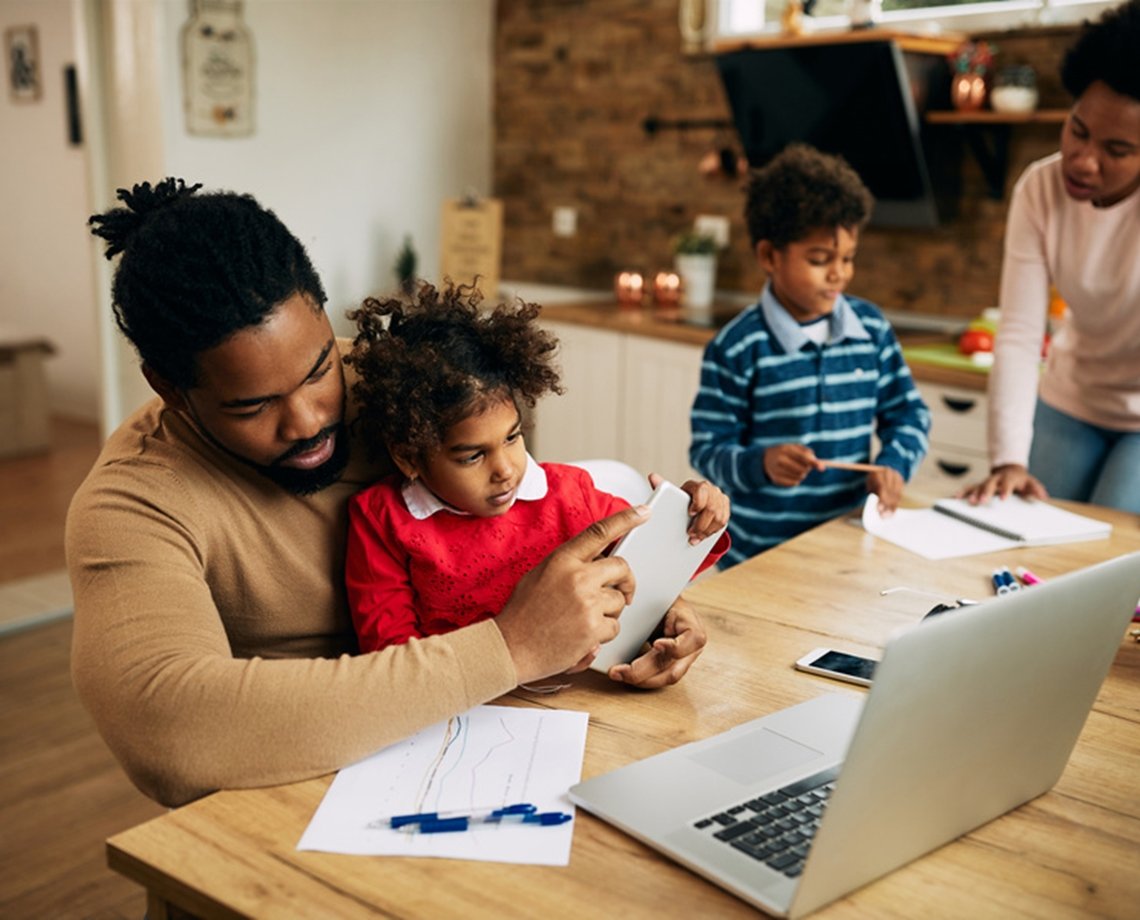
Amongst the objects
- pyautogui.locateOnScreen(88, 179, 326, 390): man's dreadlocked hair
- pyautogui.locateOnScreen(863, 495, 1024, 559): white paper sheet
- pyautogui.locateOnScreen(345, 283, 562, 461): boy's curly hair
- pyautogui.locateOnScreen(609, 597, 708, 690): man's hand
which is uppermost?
pyautogui.locateOnScreen(88, 179, 326, 390): man's dreadlocked hair

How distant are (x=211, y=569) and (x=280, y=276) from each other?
32 centimetres

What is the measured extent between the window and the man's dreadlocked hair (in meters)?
2.75

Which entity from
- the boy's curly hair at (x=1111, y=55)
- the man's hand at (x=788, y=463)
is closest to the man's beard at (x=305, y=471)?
the man's hand at (x=788, y=463)

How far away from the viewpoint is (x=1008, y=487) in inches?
77.8

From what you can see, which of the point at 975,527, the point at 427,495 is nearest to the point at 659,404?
the point at 975,527

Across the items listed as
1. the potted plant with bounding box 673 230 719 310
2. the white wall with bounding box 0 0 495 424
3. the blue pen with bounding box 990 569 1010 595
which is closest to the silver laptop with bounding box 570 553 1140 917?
the blue pen with bounding box 990 569 1010 595

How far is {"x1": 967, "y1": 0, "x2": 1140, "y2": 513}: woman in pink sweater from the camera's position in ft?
6.36

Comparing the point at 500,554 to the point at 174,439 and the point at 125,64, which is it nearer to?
the point at 174,439

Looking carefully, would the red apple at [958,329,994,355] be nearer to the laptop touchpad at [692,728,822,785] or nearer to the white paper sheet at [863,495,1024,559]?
the white paper sheet at [863,495,1024,559]

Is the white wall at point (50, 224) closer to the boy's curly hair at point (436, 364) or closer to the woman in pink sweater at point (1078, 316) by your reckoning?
the woman in pink sweater at point (1078, 316)

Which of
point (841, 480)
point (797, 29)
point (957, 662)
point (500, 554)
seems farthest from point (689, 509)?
point (797, 29)

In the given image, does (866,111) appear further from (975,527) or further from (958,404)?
(975,527)

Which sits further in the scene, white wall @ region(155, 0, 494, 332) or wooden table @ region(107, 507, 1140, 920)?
white wall @ region(155, 0, 494, 332)

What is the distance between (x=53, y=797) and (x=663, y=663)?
73.2 inches
